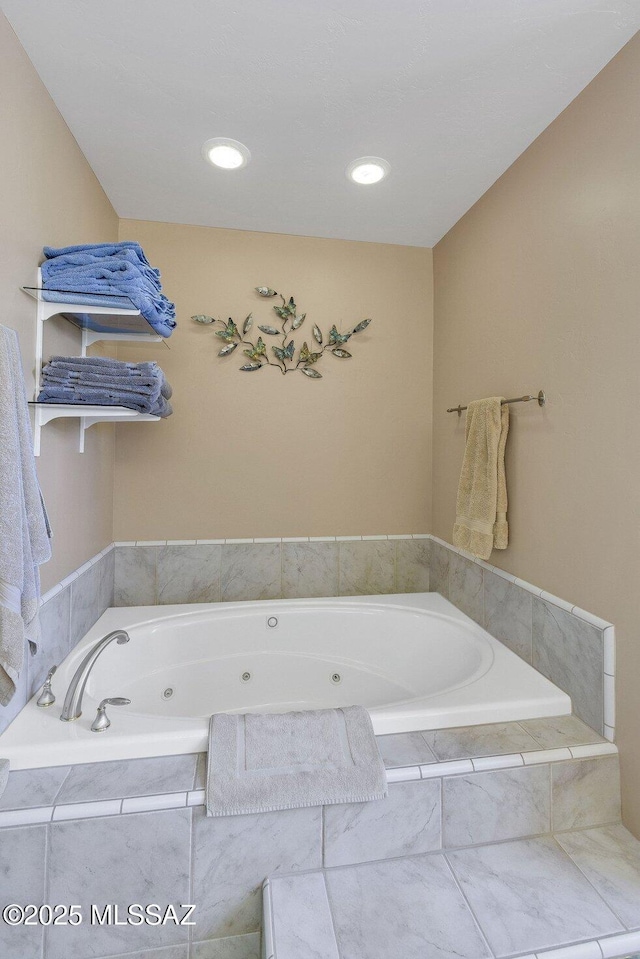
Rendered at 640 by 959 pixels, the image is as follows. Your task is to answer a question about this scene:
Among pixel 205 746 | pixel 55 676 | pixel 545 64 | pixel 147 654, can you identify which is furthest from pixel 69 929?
pixel 545 64

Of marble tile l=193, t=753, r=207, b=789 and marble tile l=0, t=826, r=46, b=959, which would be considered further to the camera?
marble tile l=193, t=753, r=207, b=789

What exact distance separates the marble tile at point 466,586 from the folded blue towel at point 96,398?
5.13ft

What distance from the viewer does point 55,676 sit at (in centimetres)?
161

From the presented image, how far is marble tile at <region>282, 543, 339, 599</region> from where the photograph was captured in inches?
97.7

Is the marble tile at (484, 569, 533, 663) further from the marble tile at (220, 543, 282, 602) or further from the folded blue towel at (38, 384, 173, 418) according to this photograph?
the folded blue towel at (38, 384, 173, 418)

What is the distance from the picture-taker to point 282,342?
245 cm

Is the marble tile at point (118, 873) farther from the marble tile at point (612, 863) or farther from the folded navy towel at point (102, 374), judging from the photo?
the folded navy towel at point (102, 374)

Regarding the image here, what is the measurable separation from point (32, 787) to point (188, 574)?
1288 millimetres

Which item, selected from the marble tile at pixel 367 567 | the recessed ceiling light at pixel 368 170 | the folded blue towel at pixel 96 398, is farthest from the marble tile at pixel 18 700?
the recessed ceiling light at pixel 368 170

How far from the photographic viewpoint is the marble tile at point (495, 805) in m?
1.24

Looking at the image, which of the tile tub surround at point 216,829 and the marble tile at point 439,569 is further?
the marble tile at point 439,569

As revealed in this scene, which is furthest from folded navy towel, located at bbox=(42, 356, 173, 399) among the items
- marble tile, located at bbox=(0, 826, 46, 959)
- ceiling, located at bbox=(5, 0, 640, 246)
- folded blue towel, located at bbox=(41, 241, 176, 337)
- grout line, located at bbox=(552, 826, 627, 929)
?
grout line, located at bbox=(552, 826, 627, 929)

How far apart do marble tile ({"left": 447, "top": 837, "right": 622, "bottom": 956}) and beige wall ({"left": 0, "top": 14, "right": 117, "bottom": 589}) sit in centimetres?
154

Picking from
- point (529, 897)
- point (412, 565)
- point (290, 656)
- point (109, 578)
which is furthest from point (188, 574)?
point (529, 897)
